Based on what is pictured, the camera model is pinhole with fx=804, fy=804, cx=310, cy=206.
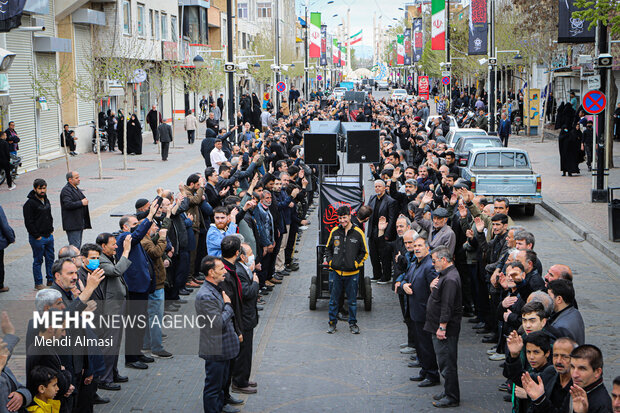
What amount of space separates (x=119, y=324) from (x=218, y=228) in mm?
1896

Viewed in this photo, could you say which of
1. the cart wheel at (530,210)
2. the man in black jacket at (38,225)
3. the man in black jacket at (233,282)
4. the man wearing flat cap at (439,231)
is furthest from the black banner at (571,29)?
the man in black jacket at (233,282)

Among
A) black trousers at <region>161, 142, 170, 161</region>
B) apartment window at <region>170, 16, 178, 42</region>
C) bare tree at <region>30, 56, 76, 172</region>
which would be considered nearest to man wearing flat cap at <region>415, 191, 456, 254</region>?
bare tree at <region>30, 56, 76, 172</region>

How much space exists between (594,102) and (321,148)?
10792mm

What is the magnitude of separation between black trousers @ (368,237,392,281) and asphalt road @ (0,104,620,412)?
397 millimetres

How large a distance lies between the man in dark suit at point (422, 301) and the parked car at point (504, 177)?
37.4 feet

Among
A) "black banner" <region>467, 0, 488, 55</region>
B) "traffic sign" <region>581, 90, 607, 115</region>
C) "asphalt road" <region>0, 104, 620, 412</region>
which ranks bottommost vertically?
"asphalt road" <region>0, 104, 620, 412</region>

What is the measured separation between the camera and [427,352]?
9406 millimetres

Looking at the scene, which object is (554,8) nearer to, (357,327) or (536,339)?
(357,327)

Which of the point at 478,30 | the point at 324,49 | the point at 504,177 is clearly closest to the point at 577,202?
the point at 504,177

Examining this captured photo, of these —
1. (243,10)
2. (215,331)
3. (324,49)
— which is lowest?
(215,331)

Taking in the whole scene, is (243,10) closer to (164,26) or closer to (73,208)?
(164,26)

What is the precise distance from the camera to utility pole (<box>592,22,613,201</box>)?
21422mm

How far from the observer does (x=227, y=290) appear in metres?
8.30

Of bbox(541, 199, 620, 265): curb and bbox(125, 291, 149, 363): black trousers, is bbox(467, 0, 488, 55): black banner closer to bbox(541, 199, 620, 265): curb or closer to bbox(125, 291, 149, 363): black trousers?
bbox(541, 199, 620, 265): curb
